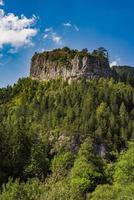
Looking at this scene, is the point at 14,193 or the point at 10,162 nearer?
the point at 14,193

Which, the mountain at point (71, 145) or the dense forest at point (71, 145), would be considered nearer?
the dense forest at point (71, 145)

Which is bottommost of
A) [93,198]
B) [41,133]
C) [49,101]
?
[93,198]

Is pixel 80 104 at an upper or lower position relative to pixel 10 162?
upper

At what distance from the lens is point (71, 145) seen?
139250 mm

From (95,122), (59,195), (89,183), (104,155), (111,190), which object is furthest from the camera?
(95,122)

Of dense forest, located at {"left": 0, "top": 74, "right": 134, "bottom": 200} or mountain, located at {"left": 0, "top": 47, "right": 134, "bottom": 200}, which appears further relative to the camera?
mountain, located at {"left": 0, "top": 47, "right": 134, "bottom": 200}

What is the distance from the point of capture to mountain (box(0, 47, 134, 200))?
243ft

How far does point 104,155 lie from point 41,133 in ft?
65.6

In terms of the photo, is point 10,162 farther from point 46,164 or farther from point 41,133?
point 41,133

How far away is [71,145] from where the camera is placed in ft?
457

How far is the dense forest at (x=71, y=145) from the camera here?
73.7m

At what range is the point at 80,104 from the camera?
181125 mm

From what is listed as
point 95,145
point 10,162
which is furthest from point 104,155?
point 10,162

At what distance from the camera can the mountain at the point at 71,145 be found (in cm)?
7406
